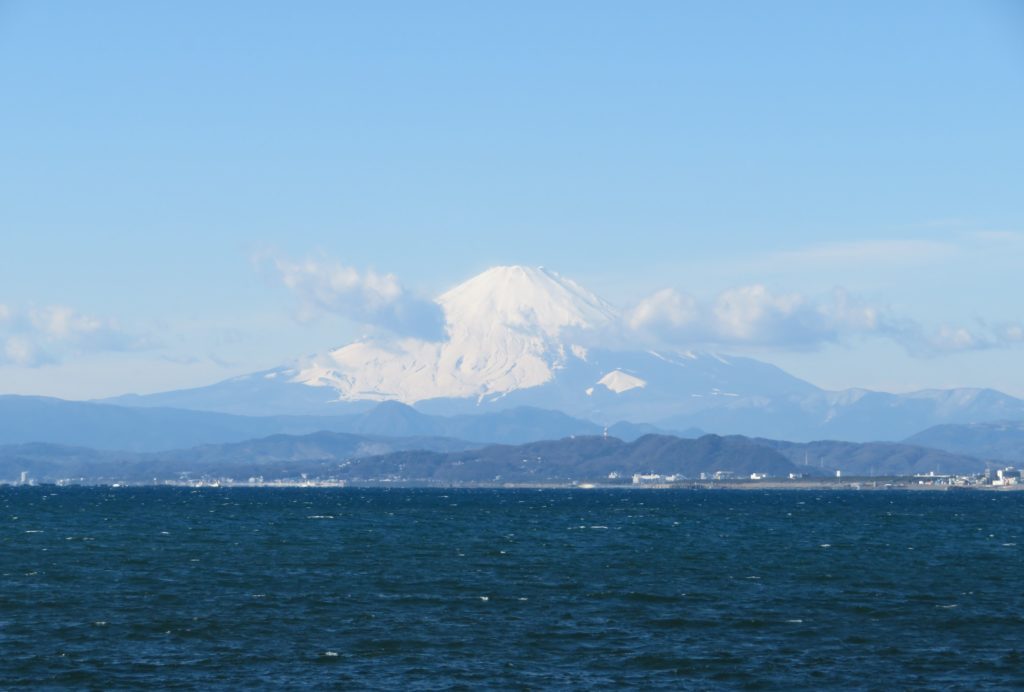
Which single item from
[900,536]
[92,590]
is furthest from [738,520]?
[92,590]

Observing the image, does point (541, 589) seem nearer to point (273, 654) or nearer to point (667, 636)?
point (667, 636)

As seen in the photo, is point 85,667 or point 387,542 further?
point 387,542

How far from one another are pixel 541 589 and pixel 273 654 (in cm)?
2897

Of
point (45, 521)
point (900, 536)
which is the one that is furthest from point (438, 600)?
point (45, 521)

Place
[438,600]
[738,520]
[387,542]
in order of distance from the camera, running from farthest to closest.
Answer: [738,520], [387,542], [438,600]

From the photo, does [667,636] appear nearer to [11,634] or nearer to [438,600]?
[438,600]

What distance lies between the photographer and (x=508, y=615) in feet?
251

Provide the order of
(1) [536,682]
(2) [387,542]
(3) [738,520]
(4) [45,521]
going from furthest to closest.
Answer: (3) [738,520] < (4) [45,521] < (2) [387,542] < (1) [536,682]

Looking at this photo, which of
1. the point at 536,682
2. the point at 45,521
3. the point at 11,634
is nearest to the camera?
the point at 536,682

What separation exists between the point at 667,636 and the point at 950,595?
84.5ft

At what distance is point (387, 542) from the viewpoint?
136875 mm

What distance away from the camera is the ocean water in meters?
59.5

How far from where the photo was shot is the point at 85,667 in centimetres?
6016

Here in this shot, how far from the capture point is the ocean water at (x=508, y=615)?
59.5 metres
